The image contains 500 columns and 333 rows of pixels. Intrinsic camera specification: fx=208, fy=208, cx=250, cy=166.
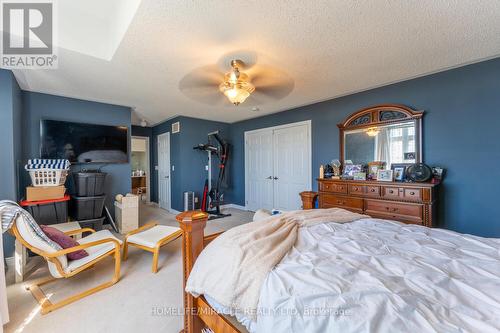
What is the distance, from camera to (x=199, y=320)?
4.62ft

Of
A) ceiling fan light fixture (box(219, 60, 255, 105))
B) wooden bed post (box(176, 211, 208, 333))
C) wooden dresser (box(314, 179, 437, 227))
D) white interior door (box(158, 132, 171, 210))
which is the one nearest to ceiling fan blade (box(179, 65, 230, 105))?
ceiling fan light fixture (box(219, 60, 255, 105))

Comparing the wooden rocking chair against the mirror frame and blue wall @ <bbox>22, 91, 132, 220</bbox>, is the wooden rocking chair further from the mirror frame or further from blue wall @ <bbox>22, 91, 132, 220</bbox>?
the mirror frame

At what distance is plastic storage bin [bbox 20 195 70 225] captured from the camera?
2.86m

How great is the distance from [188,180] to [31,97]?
9.95 ft

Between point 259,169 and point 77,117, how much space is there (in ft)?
12.4

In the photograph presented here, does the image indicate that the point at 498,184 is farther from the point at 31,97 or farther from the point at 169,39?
the point at 31,97

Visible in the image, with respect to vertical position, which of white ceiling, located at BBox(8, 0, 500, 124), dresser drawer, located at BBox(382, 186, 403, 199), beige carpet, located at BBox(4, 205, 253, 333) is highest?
white ceiling, located at BBox(8, 0, 500, 124)

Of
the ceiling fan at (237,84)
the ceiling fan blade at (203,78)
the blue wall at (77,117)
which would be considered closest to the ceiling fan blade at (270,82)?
the ceiling fan at (237,84)

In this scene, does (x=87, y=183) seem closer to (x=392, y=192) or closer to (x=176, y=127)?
(x=176, y=127)

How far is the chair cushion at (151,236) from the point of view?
254 cm

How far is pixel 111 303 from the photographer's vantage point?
1891 millimetres

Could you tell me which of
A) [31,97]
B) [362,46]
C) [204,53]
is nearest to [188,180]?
[31,97]

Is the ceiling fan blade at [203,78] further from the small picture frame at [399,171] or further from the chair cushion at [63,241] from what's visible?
the small picture frame at [399,171]

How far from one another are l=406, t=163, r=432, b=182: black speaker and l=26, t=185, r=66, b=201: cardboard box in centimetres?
491
